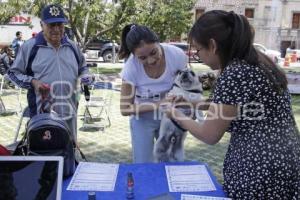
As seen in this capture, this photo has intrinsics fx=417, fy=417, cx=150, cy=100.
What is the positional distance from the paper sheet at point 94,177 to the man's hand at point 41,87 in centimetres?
94

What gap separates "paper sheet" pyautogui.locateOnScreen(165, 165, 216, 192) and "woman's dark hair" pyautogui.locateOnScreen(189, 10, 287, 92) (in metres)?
0.62

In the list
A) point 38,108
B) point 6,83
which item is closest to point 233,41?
point 38,108

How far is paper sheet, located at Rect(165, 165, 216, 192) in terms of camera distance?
1.97 m

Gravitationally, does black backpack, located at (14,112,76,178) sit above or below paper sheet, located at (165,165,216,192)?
above

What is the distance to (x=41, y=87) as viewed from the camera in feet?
9.75

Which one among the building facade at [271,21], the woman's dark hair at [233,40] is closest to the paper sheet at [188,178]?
A: the woman's dark hair at [233,40]

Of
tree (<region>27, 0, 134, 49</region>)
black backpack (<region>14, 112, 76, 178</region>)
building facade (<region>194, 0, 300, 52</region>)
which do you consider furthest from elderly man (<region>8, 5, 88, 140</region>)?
building facade (<region>194, 0, 300, 52</region>)

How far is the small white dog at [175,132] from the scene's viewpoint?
251 cm

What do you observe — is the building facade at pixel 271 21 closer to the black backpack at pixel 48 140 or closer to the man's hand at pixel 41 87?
the man's hand at pixel 41 87

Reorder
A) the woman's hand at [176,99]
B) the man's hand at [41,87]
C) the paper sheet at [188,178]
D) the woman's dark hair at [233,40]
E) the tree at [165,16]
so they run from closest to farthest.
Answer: the woman's dark hair at [233,40], the paper sheet at [188,178], the woman's hand at [176,99], the man's hand at [41,87], the tree at [165,16]

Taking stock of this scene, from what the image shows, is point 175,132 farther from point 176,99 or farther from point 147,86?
point 147,86

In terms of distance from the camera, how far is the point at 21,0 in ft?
32.6

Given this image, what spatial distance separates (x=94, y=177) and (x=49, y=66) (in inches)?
55.7

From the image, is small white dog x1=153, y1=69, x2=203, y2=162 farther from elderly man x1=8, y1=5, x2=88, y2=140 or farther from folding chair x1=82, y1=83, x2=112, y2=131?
folding chair x1=82, y1=83, x2=112, y2=131
